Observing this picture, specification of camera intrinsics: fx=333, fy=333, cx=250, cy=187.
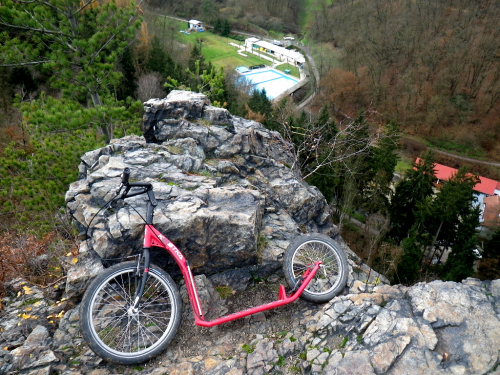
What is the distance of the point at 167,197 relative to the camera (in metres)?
5.38

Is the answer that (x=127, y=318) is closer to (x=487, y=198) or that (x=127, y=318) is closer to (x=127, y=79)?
(x=127, y=79)

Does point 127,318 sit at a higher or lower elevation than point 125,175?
lower

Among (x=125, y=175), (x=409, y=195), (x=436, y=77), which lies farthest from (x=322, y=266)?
(x=436, y=77)

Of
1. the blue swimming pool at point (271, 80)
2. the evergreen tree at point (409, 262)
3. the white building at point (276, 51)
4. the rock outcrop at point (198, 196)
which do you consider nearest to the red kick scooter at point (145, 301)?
the rock outcrop at point (198, 196)

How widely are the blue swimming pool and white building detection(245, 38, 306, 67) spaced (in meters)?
4.69

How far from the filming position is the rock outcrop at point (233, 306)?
13.1ft

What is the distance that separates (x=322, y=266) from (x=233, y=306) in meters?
1.51

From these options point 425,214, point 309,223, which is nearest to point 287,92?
point 425,214

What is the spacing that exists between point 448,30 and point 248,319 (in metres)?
49.8

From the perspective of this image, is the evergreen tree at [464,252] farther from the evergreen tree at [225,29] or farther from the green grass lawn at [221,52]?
the evergreen tree at [225,29]

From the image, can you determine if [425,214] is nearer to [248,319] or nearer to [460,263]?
[460,263]

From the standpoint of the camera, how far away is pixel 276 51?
192 ft

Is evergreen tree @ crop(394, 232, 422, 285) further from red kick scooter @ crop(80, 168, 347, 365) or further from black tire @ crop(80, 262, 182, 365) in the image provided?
black tire @ crop(80, 262, 182, 365)

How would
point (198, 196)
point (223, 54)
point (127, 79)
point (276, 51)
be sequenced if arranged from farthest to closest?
point (276, 51), point (223, 54), point (127, 79), point (198, 196)
